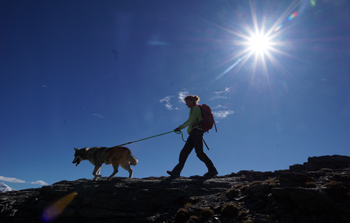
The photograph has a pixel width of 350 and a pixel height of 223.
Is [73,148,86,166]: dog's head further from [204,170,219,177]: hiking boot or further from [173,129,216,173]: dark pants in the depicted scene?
[204,170,219,177]: hiking boot

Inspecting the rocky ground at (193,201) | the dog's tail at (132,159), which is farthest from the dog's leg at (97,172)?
the dog's tail at (132,159)

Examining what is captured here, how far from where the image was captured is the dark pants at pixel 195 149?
8.99 metres

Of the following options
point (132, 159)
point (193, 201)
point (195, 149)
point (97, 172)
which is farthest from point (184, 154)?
point (97, 172)

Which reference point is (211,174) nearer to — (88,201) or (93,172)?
(88,201)

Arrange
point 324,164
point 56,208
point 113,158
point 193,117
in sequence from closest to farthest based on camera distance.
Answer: point 56,208, point 193,117, point 113,158, point 324,164

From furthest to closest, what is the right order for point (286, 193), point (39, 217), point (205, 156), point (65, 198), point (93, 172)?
point (93, 172), point (205, 156), point (65, 198), point (39, 217), point (286, 193)

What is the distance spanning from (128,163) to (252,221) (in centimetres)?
701

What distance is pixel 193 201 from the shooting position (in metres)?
6.91

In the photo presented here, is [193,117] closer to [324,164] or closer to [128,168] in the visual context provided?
[128,168]

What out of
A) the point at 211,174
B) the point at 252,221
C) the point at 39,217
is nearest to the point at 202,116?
the point at 211,174

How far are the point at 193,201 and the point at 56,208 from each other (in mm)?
5427

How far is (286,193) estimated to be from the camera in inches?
222

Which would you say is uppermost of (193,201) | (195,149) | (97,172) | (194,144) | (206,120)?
(206,120)

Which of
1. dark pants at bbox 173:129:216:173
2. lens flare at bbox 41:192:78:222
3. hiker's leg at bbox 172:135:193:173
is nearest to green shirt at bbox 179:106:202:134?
dark pants at bbox 173:129:216:173
